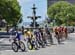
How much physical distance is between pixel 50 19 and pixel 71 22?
76.2 feet

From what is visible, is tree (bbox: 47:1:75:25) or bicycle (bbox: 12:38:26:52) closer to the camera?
bicycle (bbox: 12:38:26:52)

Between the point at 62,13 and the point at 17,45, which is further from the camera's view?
the point at 62,13

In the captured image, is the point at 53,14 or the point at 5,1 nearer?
the point at 5,1

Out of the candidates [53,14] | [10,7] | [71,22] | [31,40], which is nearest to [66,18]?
[71,22]

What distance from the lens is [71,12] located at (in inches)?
4724

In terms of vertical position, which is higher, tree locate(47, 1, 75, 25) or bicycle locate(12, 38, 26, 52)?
tree locate(47, 1, 75, 25)

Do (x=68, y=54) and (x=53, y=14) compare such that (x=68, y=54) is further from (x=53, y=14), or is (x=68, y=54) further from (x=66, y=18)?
(x=53, y=14)

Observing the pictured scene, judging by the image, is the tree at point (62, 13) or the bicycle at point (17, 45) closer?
the bicycle at point (17, 45)

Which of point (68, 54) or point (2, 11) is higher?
point (2, 11)

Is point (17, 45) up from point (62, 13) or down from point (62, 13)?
down

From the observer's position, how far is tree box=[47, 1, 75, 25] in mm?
116625

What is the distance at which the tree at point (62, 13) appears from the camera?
11662 cm

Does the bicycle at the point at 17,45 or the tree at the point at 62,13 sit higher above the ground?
the tree at the point at 62,13

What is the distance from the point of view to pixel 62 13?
398 ft
